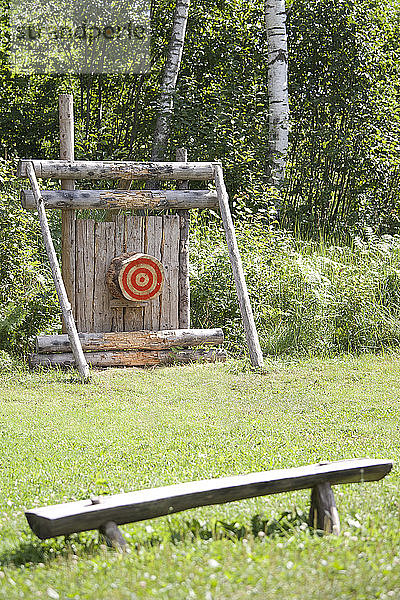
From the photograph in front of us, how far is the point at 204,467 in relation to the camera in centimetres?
523

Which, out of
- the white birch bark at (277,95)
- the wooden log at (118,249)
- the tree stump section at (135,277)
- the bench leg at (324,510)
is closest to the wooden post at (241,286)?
the tree stump section at (135,277)

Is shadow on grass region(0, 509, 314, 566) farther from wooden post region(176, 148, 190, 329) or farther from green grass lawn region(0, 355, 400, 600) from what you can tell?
wooden post region(176, 148, 190, 329)

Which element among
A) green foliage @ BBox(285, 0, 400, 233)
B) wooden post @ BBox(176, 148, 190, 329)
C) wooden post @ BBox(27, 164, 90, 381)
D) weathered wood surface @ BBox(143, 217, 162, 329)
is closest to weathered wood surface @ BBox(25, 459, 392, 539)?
wooden post @ BBox(27, 164, 90, 381)

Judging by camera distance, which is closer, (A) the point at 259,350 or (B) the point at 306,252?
(A) the point at 259,350

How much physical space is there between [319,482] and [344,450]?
172cm

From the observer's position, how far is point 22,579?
3352 millimetres

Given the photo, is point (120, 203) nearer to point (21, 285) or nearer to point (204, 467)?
point (21, 285)

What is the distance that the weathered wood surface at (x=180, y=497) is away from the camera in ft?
11.3

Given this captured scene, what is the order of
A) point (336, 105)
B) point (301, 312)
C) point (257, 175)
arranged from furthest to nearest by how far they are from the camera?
point (336, 105), point (257, 175), point (301, 312)

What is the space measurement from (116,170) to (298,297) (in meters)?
3.17

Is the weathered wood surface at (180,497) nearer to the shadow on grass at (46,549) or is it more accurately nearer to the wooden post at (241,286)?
the shadow on grass at (46,549)

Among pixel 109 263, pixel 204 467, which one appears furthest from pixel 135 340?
pixel 204 467

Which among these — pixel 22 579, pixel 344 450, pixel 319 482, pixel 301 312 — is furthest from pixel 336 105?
pixel 22 579

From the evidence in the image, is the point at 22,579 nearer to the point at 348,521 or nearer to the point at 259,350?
the point at 348,521
